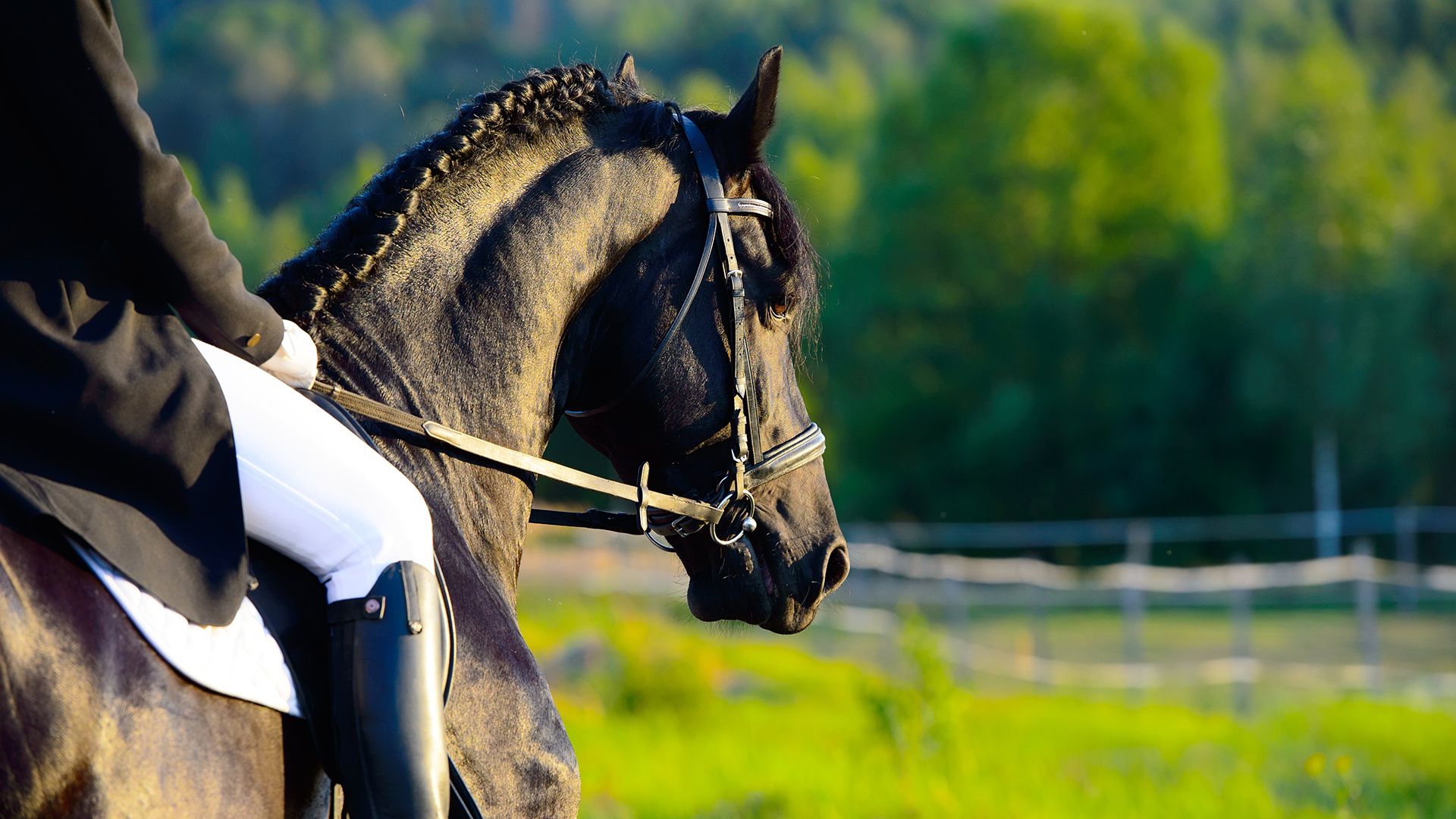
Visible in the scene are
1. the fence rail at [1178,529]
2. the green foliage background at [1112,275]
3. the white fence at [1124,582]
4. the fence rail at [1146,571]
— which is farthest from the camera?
the green foliage background at [1112,275]

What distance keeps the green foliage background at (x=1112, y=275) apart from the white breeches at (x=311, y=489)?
28.0 meters

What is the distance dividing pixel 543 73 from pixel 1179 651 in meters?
19.5

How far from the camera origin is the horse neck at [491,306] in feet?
7.95

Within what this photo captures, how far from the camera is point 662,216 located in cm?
273

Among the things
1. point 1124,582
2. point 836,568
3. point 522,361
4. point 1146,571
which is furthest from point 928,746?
point 1146,571

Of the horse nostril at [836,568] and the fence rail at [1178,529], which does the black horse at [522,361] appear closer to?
the horse nostril at [836,568]

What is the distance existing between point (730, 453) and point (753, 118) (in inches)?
27.7

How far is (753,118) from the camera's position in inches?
108

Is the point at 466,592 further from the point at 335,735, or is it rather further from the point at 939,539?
the point at 939,539

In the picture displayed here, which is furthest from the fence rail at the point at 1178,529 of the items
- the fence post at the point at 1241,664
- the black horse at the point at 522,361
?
the black horse at the point at 522,361

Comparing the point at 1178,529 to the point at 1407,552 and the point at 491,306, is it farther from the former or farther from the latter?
the point at 491,306

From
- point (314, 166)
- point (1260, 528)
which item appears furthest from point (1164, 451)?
point (314, 166)

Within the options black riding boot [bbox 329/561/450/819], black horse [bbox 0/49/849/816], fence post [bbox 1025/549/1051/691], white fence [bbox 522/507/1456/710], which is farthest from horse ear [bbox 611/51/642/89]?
fence post [bbox 1025/549/1051/691]

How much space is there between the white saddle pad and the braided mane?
26.8 inches
